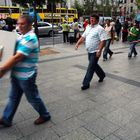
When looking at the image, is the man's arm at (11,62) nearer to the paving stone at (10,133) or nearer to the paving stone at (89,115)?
the paving stone at (10,133)

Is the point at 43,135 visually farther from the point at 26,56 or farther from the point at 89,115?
the point at 26,56

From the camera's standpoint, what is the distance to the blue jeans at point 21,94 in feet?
10.4

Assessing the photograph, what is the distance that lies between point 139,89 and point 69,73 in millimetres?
2322

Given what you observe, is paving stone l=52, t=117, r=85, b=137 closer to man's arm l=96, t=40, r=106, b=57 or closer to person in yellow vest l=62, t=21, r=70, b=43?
man's arm l=96, t=40, r=106, b=57

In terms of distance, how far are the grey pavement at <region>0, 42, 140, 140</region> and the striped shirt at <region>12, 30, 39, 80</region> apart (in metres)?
0.89

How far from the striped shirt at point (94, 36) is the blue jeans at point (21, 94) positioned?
2103 millimetres

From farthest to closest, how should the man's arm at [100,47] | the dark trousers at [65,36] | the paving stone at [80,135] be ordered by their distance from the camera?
the dark trousers at [65,36] < the man's arm at [100,47] < the paving stone at [80,135]

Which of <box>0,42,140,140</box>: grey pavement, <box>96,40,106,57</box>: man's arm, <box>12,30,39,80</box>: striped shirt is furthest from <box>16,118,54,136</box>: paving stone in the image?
<box>96,40,106,57</box>: man's arm

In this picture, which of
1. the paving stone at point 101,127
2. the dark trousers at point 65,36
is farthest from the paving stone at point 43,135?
the dark trousers at point 65,36

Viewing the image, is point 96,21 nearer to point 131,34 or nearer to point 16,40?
point 16,40

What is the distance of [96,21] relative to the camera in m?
4.94

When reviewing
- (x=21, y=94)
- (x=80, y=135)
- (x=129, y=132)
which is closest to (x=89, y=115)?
(x=80, y=135)

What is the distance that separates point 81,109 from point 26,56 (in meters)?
1.65

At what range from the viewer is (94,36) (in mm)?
4969
